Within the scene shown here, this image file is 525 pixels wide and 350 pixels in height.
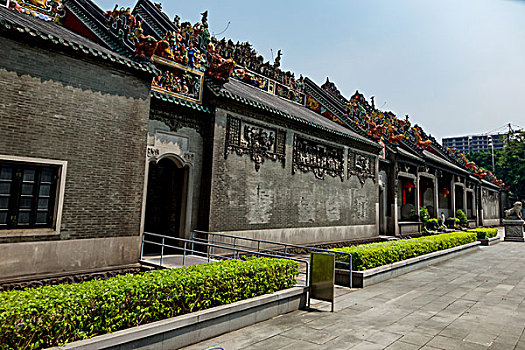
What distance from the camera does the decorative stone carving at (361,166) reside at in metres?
19.0

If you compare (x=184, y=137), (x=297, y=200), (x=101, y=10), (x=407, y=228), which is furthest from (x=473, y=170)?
(x=101, y=10)

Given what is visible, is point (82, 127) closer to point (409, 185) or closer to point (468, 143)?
point (409, 185)

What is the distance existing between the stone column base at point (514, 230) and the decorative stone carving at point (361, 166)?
13226mm

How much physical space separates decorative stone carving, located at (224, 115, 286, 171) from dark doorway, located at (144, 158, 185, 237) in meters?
2.13

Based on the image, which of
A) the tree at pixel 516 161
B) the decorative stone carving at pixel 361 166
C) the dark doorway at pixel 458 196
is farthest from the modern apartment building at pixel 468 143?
the decorative stone carving at pixel 361 166

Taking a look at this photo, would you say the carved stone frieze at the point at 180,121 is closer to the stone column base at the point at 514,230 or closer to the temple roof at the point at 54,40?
the temple roof at the point at 54,40

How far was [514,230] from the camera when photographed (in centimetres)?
2545

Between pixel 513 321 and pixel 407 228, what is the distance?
1792 centimetres

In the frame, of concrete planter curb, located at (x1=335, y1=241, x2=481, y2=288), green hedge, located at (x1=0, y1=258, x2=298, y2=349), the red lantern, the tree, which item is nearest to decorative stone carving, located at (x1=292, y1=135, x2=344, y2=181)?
concrete planter curb, located at (x1=335, y1=241, x2=481, y2=288)

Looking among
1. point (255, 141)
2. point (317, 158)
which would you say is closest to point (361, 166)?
point (317, 158)

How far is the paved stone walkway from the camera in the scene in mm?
5254

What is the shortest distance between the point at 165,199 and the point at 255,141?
164 inches

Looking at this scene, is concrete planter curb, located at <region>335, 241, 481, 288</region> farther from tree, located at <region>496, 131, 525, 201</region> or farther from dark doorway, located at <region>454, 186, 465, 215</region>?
tree, located at <region>496, 131, 525, 201</region>

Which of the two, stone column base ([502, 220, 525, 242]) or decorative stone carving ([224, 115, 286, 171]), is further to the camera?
stone column base ([502, 220, 525, 242])
